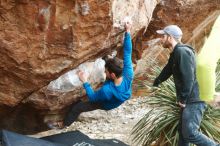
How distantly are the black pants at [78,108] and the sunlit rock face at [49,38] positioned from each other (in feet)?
1.17

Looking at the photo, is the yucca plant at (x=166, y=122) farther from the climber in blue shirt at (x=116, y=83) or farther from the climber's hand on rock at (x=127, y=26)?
the climber's hand on rock at (x=127, y=26)

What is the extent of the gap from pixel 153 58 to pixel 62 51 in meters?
4.16

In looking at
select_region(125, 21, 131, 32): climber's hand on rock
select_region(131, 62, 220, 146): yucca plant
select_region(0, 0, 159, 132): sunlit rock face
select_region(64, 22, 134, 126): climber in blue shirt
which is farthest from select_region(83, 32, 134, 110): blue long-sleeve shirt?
select_region(131, 62, 220, 146): yucca plant

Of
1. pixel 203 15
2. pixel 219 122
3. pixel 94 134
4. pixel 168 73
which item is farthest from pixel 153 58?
pixel 168 73

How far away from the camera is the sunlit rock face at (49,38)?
6105 millimetres

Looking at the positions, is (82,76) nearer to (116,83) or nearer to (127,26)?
(116,83)

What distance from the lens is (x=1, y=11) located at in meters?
5.96

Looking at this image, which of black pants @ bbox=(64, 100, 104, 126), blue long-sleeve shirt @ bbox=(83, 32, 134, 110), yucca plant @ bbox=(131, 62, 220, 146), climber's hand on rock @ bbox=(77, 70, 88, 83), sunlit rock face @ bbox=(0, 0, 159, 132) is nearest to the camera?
sunlit rock face @ bbox=(0, 0, 159, 132)

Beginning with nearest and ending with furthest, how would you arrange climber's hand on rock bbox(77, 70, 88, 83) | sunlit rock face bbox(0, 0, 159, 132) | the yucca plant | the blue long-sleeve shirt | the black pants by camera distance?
sunlit rock face bbox(0, 0, 159, 132)
the blue long-sleeve shirt
climber's hand on rock bbox(77, 70, 88, 83)
the black pants
the yucca plant

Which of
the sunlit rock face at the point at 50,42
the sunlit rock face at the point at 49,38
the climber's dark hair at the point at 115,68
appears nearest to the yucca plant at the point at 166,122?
the sunlit rock face at the point at 50,42

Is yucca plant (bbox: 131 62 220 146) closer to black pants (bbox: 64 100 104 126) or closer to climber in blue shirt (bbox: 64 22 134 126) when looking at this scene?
black pants (bbox: 64 100 104 126)

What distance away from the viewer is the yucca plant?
7.67 metres

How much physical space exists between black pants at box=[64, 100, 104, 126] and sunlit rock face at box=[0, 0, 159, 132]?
14.0 inches

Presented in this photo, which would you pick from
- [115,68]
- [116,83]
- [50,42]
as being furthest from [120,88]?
[50,42]
